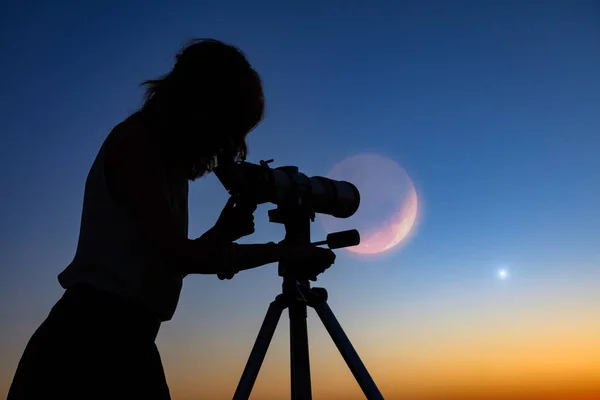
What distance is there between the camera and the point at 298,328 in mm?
2869

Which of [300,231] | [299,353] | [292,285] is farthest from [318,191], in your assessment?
[299,353]

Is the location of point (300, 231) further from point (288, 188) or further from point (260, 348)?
point (260, 348)

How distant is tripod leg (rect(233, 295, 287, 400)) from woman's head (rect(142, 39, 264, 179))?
945 mm

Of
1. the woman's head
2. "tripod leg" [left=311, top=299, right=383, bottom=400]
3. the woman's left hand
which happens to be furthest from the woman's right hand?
the woman's head

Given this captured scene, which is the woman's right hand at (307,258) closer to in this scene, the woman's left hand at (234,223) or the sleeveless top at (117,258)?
the woman's left hand at (234,223)

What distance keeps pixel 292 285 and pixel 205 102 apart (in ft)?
3.85

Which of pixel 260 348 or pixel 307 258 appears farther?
pixel 260 348

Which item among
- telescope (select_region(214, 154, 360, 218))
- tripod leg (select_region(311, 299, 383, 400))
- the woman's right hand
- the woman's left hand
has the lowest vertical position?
tripod leg (select_region(311, 299, 383, 400))

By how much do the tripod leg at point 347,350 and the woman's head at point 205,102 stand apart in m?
1.08

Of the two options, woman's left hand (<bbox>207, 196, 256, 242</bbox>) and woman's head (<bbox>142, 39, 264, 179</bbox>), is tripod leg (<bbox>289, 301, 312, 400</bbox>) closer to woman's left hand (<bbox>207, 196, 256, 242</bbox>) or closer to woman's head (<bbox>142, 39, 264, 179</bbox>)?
woman's left hand (<bbox>207, 196, 256, 242</bbox>)

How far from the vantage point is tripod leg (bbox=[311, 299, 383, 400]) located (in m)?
2.61

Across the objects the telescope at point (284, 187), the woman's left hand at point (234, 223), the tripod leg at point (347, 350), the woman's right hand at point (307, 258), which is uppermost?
the telescope at point (284, 187)

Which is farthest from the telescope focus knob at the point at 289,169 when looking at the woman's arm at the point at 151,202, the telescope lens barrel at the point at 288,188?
the woman's arm at the point at 151,202

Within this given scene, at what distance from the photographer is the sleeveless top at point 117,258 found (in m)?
1.99
